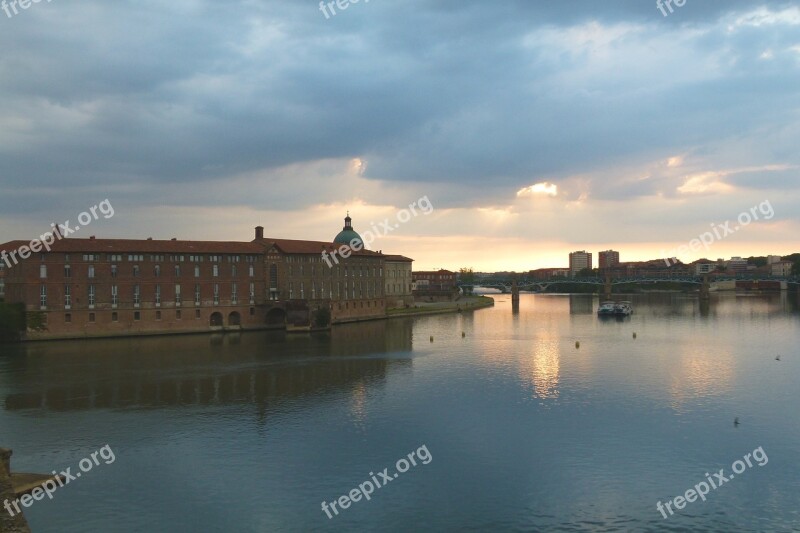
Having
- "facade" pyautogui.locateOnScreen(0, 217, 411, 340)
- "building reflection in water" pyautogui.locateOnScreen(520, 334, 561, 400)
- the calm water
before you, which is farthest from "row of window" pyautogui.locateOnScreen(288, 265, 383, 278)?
"building reflection in water" pyautogui.locateOnScreen(520, 334, 561, 400)

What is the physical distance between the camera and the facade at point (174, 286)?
81.9m

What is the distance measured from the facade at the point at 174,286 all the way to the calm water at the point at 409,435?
13816 millimetres

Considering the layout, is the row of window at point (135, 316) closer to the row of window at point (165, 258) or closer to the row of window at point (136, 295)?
the row of window at point (136, 295)

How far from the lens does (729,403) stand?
43656mm

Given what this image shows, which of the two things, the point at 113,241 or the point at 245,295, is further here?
the point at 245,295

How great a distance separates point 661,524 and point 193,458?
22.9 metres

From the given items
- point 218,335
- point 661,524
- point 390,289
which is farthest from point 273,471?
point 390,289

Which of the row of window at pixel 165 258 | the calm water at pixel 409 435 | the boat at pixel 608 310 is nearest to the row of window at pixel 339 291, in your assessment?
the row of window at pixel 165 258

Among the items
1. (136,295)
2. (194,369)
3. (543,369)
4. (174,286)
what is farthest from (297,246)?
(543,369)

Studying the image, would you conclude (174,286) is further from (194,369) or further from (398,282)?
(398,282)

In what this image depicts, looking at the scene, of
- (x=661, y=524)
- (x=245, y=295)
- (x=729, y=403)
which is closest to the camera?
(x=661, y=524)

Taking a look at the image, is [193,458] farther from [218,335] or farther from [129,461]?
[218,335]

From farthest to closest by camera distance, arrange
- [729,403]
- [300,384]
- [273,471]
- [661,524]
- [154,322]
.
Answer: [154,322], [300,384], [729,403], [273,471], [661,524]

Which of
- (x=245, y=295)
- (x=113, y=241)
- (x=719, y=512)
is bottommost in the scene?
(x=719, y=512)
